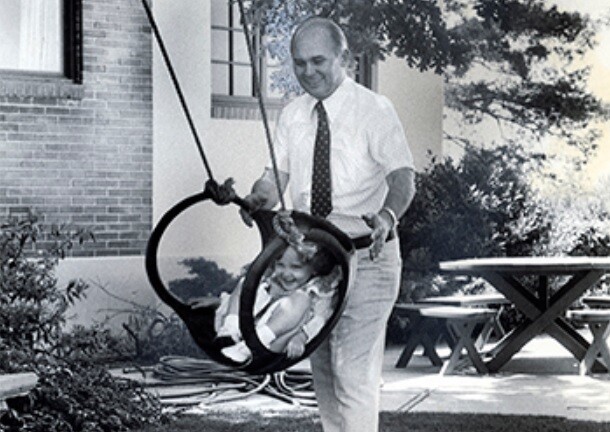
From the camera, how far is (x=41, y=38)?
581 centimetres

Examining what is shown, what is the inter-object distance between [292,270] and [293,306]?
88mm

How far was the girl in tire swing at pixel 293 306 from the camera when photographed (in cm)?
361

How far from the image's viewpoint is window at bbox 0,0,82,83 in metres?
5.69

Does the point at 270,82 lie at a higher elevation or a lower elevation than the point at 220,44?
lower

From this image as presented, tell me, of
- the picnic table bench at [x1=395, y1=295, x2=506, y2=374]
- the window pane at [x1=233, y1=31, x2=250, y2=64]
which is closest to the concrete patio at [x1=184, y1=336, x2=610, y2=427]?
the picnic table bench at [x1=395, y1=295, x2=506, y2=374]

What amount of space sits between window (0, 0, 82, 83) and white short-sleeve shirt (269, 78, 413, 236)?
2.01m

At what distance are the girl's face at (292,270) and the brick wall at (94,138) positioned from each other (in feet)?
7.79

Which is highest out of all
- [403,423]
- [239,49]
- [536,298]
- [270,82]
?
[239,49]

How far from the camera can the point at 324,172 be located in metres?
3.93

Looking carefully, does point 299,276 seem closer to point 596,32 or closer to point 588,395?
point 588,395

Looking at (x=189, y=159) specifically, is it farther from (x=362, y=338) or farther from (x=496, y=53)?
(x=362, y=338)

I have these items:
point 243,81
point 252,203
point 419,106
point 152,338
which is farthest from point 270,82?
point 252,203

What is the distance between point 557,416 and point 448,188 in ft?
5.67

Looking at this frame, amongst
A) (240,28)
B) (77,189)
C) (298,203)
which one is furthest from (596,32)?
(298,203)
